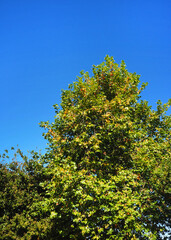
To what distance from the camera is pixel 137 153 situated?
43.0 feet

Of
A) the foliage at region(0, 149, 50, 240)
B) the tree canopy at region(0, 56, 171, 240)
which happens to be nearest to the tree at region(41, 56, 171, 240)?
the tree canopy at region(0, 56, 171, 240)

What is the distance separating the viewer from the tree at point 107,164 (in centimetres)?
1041

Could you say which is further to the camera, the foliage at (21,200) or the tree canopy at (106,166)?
the foliage at (21,200)

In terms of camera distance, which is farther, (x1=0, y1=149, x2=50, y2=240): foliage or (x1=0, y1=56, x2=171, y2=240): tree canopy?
(x1=0, y1=149, x2=50, y2=240): foliage

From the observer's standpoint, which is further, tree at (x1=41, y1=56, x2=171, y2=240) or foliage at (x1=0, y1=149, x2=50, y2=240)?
foliage at (x1=0, y1=149, x2=50, y2=240)

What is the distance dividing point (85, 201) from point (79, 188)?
83 centimetres

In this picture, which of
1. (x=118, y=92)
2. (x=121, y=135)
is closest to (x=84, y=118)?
(x=121, y=135)

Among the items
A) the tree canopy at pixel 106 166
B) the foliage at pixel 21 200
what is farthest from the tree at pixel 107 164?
the foliage at pixel 21 200

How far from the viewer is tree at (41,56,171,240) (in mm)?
10414

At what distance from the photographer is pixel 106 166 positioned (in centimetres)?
1264

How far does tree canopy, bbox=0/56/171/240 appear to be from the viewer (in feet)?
34.2

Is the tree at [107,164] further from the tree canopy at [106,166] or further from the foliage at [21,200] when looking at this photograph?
the foliage at [21,200]

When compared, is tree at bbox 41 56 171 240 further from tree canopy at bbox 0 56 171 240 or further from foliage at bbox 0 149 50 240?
foliage at bbox 0 149 50 240

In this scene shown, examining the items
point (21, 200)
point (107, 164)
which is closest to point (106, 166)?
point (107, 164)
